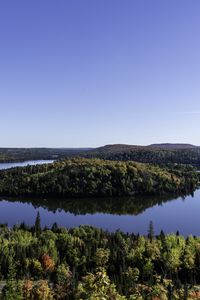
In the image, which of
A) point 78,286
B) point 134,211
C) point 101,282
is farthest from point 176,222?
point 101,282

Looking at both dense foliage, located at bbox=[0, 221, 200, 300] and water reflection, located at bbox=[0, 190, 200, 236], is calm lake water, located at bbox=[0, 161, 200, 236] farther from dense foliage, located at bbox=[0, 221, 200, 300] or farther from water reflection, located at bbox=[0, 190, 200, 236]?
dense foliage, located at bbox=[0, 221, 200, 300]

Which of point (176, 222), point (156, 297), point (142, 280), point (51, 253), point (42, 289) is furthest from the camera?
point (176, 222)

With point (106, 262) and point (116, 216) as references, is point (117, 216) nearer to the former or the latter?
point (116, 216)

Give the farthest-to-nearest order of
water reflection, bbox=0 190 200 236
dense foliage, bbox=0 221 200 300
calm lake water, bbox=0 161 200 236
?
calm lake water, bbox=0 161 200 236 → water reflection, bbox=0 190 200 236 → dense foliage, bbox=0 221 200 300

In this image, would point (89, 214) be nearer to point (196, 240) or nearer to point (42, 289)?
point (196, 240)

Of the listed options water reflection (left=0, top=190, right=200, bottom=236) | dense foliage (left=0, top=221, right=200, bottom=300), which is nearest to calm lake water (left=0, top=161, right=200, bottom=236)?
water reflection (left=0, top=190, right=200, bottom=236)

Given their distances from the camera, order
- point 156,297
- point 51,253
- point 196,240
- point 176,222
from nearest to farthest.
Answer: point 156,297, point 51,253, point 196,240, point 176,222

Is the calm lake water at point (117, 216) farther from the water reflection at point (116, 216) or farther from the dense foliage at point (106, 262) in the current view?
the dense foliage at point (106, 262)

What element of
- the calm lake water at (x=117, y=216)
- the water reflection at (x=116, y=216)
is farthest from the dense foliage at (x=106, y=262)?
the calm lake water at (x=117, y=216)

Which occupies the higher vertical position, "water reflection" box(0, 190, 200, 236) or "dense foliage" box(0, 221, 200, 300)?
"dense foliage" box(0, 221, 200, 300)

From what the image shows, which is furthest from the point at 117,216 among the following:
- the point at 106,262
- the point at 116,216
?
the point at 106,262

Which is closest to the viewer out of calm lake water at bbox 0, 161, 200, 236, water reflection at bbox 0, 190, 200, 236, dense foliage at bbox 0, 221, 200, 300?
dense foliage at bbox 0, 221, 200, 300
